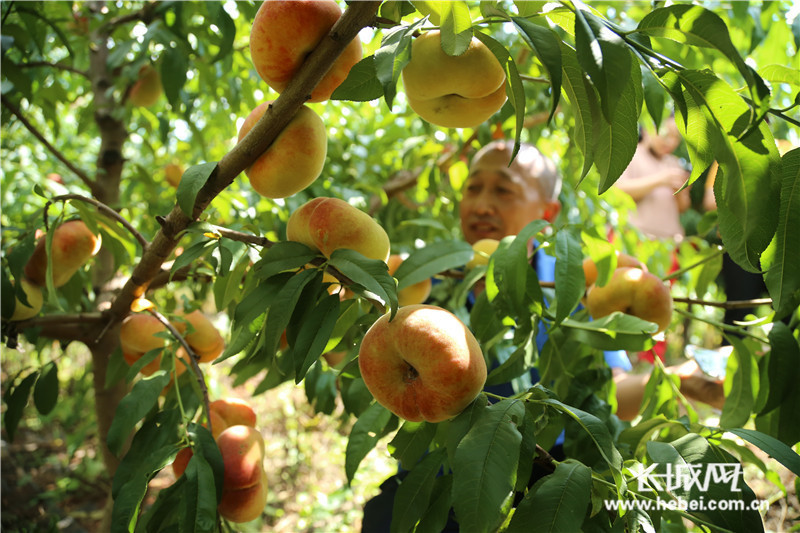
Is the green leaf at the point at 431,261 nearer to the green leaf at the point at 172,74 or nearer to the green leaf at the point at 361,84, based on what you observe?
the green leaf at the point at 361,84

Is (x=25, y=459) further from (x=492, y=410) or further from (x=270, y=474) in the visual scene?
(x=492, y=410)

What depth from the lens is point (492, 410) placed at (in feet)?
1.90

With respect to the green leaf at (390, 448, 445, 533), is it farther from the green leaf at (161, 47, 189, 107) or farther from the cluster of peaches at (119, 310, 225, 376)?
the green leaf at (161, 47, 189, 107)

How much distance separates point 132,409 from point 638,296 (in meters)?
0.78

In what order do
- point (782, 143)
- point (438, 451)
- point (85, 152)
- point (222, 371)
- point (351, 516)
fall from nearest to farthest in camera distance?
point (438, 451) → point (782, 143) → point (351, 516) → point (85, 152) → point (222, 371)

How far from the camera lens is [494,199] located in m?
1.56

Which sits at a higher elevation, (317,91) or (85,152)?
(317,91)

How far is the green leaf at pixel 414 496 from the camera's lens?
25.5 inches

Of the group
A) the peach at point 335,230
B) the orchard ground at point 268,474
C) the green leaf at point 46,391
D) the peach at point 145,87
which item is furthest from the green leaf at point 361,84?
the orchard ground at point 268,474

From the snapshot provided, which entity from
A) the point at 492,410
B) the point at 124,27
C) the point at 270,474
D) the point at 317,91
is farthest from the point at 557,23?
the point at 270,474

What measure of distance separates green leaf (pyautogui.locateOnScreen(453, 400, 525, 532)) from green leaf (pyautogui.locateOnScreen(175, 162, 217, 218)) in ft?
1.22

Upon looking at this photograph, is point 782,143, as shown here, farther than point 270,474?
No

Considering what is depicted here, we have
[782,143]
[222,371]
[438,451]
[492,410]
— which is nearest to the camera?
[492,410]

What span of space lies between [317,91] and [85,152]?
8.99ft
